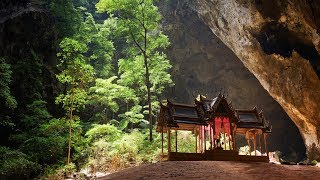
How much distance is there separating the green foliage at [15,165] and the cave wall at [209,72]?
19.6m

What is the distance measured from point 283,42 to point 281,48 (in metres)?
0.60

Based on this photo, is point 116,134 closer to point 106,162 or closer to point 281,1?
point 106,162

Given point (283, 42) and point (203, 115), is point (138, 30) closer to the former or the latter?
point (203, 115)

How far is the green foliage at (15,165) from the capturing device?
14156 millimetres

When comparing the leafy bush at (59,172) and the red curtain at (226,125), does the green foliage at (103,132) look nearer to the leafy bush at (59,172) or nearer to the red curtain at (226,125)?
the leafy bush at (59,172)

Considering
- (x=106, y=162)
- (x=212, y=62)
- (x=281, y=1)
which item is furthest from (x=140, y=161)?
(x=212, y=62)

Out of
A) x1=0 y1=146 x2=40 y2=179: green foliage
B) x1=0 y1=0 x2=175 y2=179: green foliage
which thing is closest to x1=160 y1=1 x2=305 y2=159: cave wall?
x1=0 y1=0 x2=175 y2=179: green foliage

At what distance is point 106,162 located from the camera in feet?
58.5

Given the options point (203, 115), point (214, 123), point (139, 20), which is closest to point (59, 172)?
point (203, 115)

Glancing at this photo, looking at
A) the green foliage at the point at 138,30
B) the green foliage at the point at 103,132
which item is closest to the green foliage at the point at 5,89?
the green foliage at the point at 103,132

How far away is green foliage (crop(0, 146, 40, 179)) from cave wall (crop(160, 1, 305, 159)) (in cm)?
1959

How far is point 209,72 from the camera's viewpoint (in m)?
32.8

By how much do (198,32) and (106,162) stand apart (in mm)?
19486

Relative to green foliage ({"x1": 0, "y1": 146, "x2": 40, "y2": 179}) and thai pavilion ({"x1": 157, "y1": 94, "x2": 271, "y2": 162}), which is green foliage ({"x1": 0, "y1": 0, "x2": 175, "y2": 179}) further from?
thai pavilion ({"x1": 157, "y1": 94, "x2": 271, "y2": 162})
